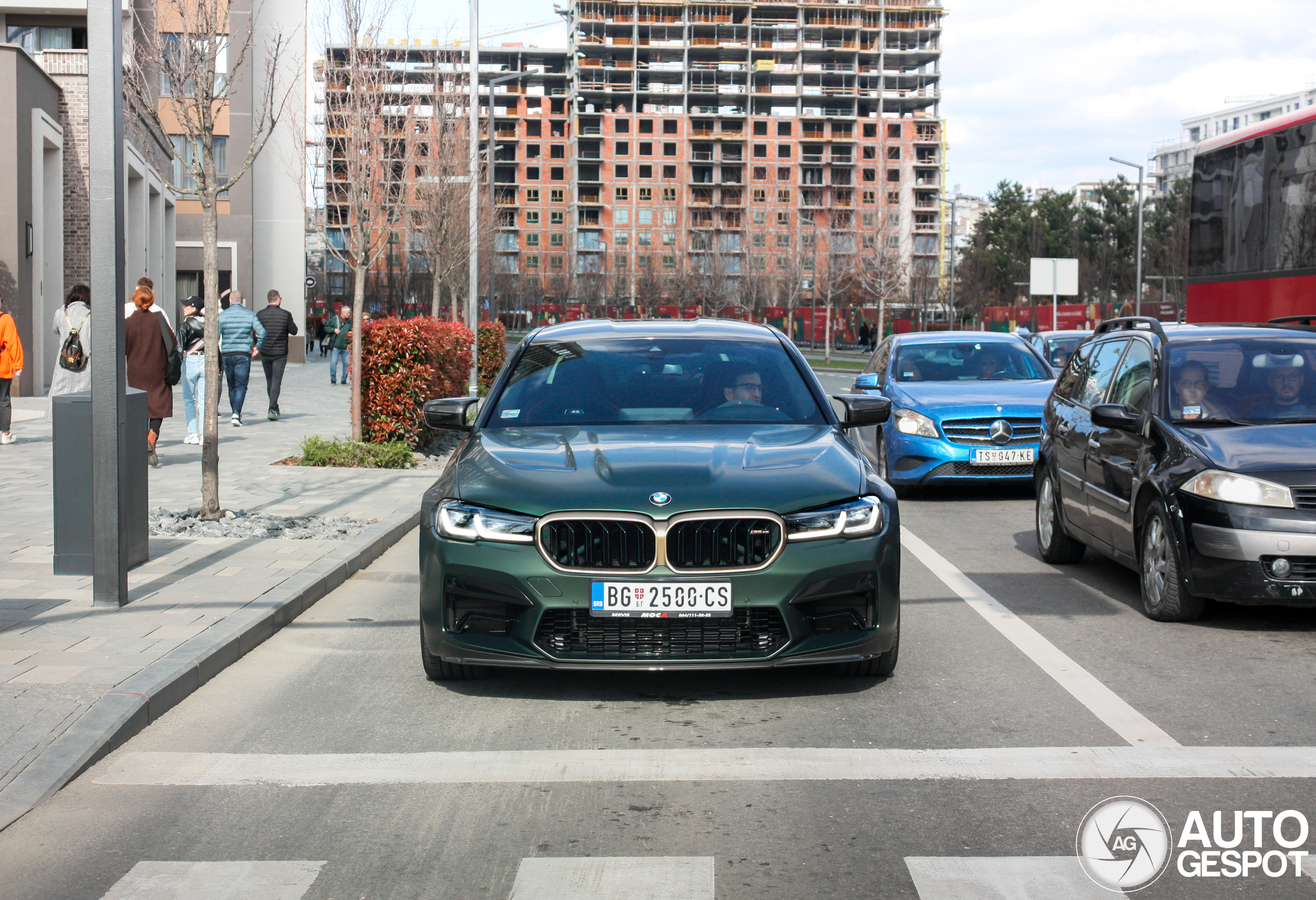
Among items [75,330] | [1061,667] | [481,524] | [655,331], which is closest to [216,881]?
[481,524]

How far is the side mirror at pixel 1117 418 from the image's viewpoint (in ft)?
26.3

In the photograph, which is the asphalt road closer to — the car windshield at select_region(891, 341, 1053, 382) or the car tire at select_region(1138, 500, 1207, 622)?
the car tire at select_region(1138, 500, 1207, 622)

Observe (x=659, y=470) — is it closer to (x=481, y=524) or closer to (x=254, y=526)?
(x=481, y=524)

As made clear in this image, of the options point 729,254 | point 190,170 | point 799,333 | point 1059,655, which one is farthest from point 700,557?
point 729,254

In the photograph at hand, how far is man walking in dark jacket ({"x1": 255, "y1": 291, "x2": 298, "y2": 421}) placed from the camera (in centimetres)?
2166

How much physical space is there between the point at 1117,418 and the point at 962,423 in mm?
5193

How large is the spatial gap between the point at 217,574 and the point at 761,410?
140 inches

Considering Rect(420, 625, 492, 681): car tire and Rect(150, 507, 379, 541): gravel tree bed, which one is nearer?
Rect(420, 625, 492, 681): car tire

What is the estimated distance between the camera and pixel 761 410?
6750 mm

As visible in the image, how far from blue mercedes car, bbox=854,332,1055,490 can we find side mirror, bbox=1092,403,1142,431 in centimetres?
464

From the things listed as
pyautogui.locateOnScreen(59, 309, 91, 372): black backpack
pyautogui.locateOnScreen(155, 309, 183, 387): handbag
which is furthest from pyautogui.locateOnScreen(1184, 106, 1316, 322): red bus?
pyautogui.locateOnScreen(59, 309, 91, 372): black backpack

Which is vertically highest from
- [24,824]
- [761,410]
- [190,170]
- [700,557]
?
[190,170]

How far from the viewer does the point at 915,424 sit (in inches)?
527

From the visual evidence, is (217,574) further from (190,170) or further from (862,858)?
(862,858)
